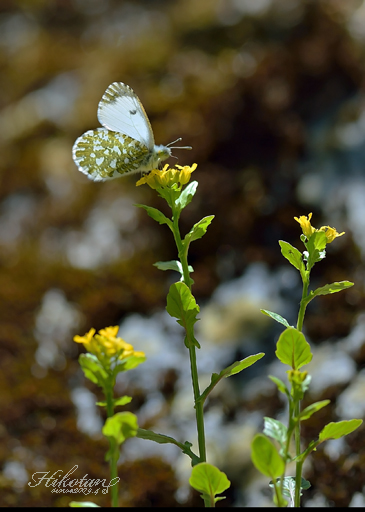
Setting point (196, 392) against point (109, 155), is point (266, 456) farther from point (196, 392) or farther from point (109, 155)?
point (109, 155)

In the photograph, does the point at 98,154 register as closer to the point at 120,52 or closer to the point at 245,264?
the point at 245,264

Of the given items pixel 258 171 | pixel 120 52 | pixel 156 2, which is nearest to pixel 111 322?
pixel 258 171

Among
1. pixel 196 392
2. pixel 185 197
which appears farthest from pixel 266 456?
pixel 185 197

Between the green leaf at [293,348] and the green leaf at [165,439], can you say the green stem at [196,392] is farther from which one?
the green leaf at [293,348]

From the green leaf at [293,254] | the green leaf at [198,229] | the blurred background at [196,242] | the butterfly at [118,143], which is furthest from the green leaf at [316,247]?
the blurred background at [196,242]

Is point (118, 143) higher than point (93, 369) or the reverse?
higher

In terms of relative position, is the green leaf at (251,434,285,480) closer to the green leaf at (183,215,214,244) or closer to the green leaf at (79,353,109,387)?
the green leaf at (79,353,109,387)
